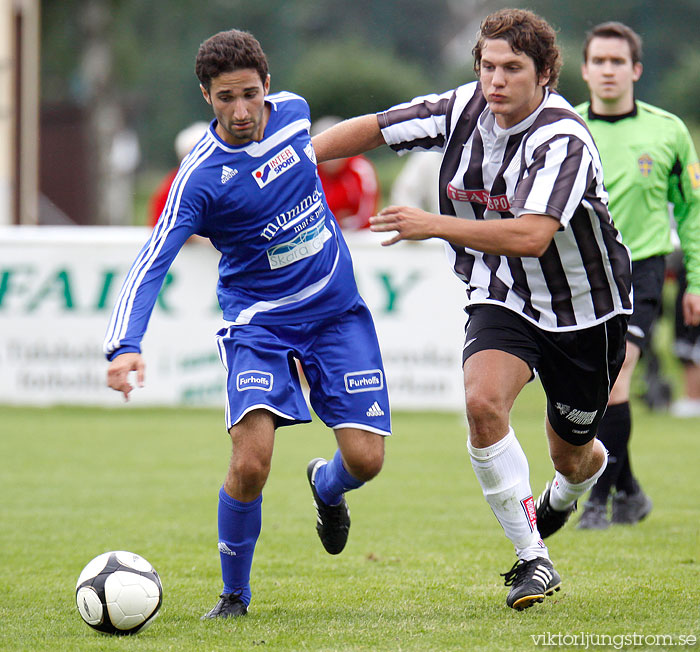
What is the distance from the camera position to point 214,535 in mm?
5980

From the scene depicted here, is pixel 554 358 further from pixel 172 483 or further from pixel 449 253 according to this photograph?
pixel 172 483

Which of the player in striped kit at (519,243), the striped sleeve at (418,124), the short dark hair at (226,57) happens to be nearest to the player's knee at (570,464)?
the player in striped kit at (519,243)

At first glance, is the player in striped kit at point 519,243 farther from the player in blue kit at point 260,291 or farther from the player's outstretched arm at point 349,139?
the player in blue kit at point 260,291

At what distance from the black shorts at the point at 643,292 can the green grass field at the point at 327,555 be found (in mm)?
→ 1008

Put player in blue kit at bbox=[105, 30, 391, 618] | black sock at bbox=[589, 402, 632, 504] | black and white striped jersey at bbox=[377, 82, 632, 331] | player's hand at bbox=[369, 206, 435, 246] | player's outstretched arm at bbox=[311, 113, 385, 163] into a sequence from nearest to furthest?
player's hand at bbox=[369, 206, 435, 246], black and white striped jersey at bbox=[377, 82, 632, 331], player in blue kit at bbox=[105, 30, 391, 618], player's outstretched arm at bbox=[311, 113, 385, 163], black sock at bbox=[589, 402, 632, 504]

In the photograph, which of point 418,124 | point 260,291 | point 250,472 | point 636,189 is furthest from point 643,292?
point 250,472

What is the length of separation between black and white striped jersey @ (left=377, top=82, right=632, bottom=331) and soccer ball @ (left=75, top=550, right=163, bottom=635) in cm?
164

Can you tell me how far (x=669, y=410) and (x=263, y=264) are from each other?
7.71 m

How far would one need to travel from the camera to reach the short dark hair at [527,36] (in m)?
4.14

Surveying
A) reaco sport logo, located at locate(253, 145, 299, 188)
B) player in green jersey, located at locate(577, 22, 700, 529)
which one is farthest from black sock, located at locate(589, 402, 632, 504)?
reaco sport logo, located at locate(253, 145, 299, 188)

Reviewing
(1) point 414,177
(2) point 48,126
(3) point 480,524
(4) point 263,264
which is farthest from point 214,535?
(2) point 48,126

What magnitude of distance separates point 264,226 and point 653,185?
2.36m

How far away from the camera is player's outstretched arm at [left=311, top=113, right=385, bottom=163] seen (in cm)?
475

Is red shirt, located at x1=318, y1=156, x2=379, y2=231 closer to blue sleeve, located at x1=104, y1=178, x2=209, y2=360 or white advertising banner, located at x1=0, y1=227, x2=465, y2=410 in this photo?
white advertising banner, located at x1=0, y1=227, x2=465, y2=410
